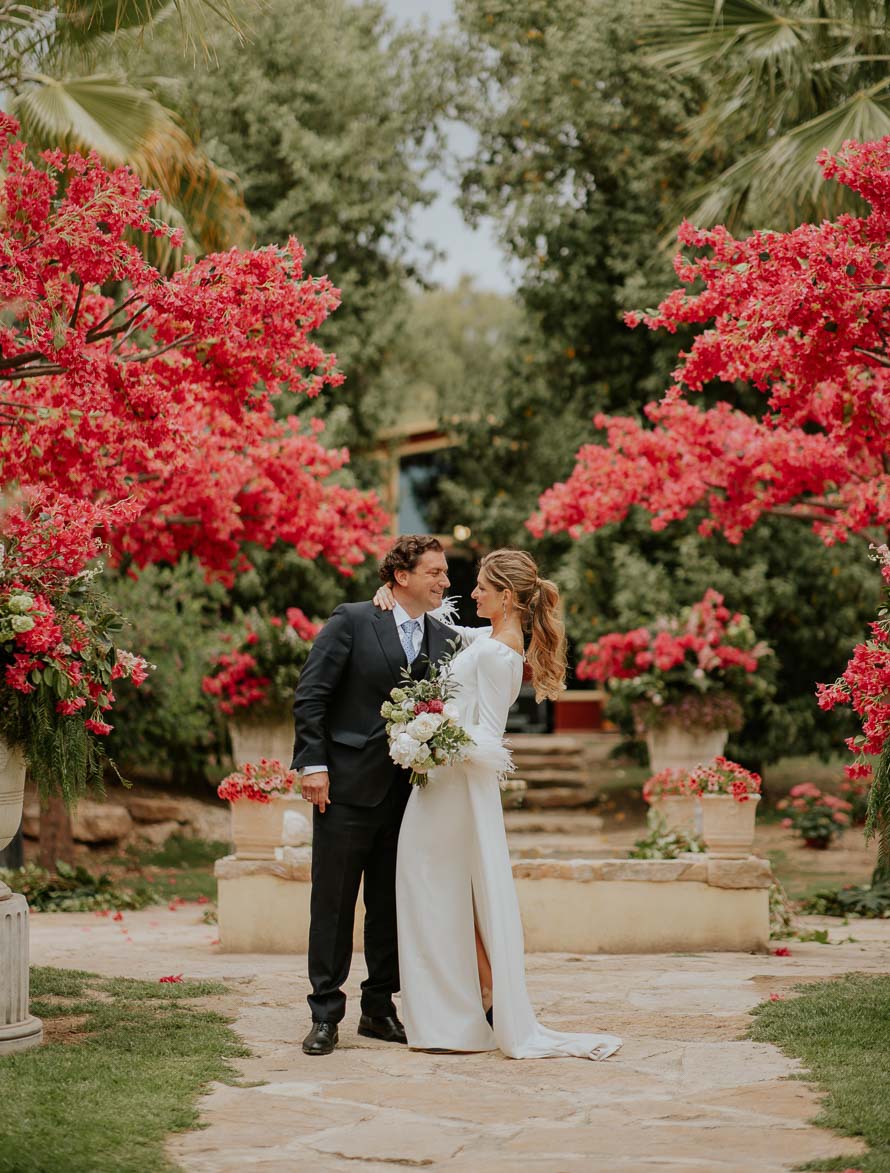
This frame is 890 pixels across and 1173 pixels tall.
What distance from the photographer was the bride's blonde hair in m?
5.75

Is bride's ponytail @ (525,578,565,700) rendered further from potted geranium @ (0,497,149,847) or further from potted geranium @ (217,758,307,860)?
potted geranium @ (217,758,307,860)

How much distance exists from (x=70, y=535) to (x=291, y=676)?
24.2ft

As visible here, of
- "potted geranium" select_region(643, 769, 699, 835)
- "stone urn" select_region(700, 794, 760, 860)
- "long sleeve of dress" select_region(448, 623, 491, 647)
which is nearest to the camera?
"long sleeve of dress" select_region(448, 623, 491, 647)

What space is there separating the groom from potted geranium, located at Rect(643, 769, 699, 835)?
10.1ft

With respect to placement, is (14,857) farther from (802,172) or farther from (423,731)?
(802,172)

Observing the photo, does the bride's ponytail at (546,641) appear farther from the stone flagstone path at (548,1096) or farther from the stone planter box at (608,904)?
the stone planter box at (608,904)

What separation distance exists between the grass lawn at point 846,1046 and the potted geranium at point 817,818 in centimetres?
674

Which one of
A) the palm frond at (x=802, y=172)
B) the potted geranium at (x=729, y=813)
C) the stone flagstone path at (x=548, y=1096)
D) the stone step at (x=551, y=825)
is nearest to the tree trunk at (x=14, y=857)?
the stone flagstone path at (x=548, y=1096)

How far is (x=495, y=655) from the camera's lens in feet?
18.6

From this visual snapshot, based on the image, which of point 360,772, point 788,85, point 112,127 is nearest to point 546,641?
point 360,772

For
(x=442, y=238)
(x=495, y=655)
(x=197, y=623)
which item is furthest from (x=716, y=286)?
(x=442, y=238)

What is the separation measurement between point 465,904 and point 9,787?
1840 millimetres

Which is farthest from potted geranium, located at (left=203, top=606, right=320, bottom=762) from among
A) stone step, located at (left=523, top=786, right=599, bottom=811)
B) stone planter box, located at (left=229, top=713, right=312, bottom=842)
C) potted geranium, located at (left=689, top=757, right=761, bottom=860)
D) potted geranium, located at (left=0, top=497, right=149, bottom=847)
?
potted geranium, located at (left=0, top=497, right=149, bottom=847)

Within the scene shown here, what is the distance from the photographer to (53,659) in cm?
540
